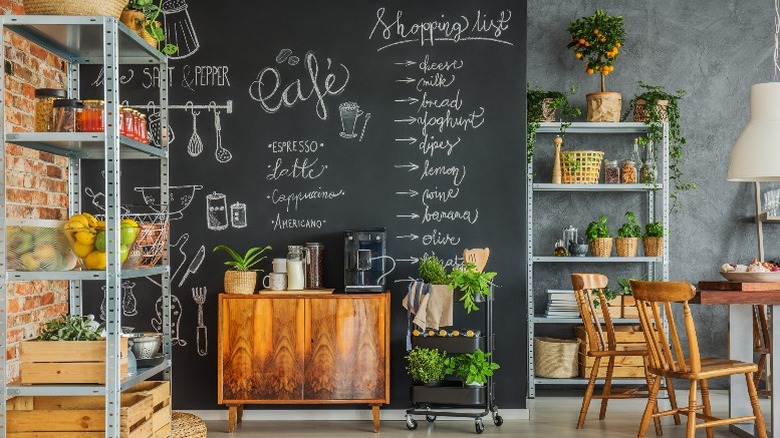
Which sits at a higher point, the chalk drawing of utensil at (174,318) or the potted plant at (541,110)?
the potted plant at (541,110)

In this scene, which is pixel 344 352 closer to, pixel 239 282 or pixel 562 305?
pixel 239 282

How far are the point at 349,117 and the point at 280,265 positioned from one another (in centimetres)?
109

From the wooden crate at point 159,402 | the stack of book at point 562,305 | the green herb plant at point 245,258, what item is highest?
the green herb plant at point 245,258

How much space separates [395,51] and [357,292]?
5.26 feet

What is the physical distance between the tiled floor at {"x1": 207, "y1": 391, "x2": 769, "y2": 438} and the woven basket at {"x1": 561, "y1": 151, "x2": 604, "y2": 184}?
164 centimetres

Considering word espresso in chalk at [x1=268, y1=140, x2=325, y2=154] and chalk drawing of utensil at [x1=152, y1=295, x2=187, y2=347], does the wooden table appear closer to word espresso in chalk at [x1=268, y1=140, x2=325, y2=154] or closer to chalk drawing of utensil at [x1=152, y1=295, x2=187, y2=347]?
word espresso in chalk at [x1=268, y1=140, x2=325, y2=154]

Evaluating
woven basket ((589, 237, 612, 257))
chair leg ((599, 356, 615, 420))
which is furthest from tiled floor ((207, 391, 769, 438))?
woven basket ((589, 237, 612, 257))

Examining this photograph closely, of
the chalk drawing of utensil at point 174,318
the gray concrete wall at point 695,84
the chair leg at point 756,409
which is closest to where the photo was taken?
the chair leg at point 756,409

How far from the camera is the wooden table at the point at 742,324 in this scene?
4.41m

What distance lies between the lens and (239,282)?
202 inches

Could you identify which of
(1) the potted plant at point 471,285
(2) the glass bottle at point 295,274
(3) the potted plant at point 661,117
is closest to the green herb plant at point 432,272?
(1) the potted plant at point 471,285

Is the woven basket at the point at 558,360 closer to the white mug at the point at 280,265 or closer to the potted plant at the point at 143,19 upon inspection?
the white mug at the point at 280,265

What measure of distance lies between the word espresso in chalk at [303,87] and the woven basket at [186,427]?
7.08 ft

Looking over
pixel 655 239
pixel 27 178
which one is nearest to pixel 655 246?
pixel 655 239
